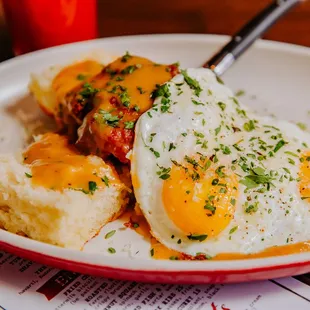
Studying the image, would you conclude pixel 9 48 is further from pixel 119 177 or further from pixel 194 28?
pixel 119 177

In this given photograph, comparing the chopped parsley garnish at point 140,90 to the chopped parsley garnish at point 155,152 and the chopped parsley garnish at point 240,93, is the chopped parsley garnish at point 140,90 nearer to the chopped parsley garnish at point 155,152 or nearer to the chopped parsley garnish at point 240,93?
the chopped parsley garnish at point 155,152

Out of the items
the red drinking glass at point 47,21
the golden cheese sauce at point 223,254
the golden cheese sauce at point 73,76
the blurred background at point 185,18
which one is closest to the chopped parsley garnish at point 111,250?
the golden cheese sauce at point 223,254

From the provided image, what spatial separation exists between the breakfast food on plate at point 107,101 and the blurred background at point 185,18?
3.50 feet

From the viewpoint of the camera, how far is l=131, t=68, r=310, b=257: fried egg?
1662 millimetres

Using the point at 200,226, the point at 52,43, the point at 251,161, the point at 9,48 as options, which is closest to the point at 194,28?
the point at 52,43

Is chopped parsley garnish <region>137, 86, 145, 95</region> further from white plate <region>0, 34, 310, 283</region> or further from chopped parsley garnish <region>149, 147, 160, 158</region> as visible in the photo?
white plate <region>0, 34, 310, 283</region>

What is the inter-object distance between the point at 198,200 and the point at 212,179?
0.09m

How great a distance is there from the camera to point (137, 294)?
5.33 ft

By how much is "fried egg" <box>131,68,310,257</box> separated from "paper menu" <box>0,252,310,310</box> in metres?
0.11

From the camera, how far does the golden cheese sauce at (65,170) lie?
171 cm

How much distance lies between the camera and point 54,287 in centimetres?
165

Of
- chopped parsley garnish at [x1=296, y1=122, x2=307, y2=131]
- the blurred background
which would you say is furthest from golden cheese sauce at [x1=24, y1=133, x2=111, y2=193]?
the blurred background

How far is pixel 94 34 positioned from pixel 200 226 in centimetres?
180

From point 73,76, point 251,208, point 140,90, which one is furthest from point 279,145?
point 73,76
